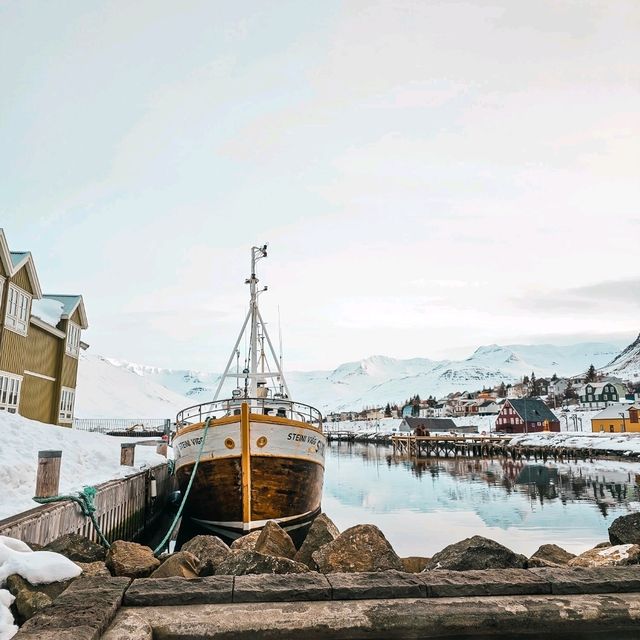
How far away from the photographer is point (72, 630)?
12.8ft

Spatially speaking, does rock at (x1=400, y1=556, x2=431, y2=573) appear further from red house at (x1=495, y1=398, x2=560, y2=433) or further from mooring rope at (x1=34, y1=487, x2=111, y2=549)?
red house at (x1=495, y1=398, x2=560, y2=433)

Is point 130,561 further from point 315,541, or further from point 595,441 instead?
point 595,441

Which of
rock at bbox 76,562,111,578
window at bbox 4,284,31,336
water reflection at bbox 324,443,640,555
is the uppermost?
window at bbox 4,284,31,336

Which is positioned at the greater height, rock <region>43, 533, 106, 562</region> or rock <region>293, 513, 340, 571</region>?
rock <region>43, 533, 106, 562</region>

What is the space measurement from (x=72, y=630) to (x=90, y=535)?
7.00 metres

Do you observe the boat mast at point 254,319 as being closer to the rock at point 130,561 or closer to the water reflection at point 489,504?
the water reflection at point 489,504

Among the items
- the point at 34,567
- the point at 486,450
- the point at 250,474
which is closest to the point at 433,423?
the point at 486,450

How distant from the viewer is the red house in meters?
91.1

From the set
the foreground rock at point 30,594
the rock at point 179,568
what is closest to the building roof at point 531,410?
the rock at point 179,568

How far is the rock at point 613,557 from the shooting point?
269 inches

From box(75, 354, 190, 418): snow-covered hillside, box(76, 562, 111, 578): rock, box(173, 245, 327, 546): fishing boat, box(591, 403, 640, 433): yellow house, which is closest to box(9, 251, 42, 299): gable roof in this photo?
box(173, 245, 327, 546): fishing boat

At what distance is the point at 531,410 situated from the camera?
92.2 m

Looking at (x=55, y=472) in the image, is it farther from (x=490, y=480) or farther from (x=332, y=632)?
(x=490, y=480)

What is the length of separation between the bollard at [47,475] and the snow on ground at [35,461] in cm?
33
